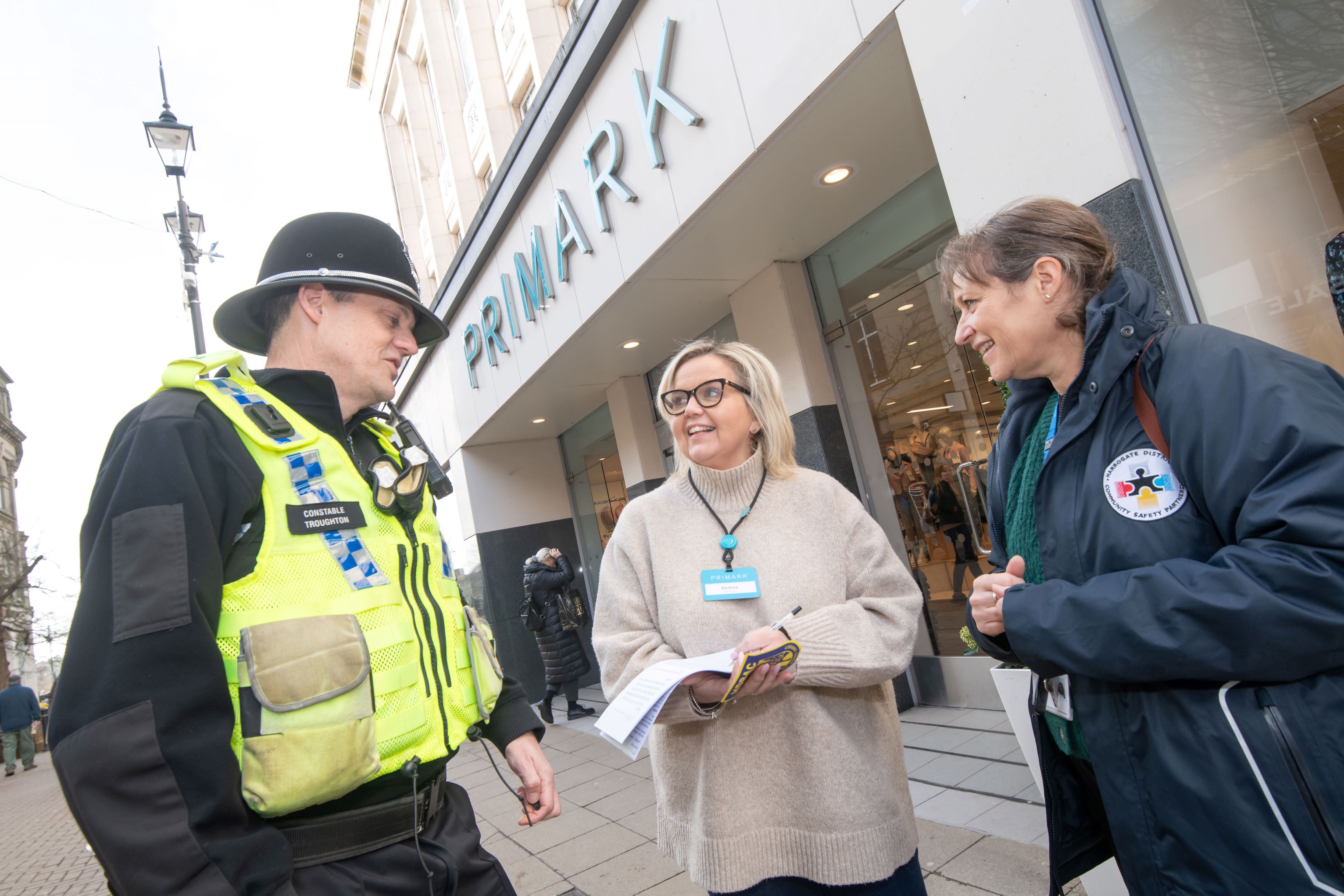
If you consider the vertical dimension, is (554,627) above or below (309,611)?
below

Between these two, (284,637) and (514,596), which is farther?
(514,596)

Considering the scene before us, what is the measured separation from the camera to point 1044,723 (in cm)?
168

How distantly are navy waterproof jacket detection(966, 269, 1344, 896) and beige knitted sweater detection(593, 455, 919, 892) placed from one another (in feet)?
1.63

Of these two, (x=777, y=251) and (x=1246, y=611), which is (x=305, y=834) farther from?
(x=777, y=251)

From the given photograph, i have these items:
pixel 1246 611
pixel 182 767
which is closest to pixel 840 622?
pixel 1246 611

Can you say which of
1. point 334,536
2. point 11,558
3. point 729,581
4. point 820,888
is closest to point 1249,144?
point 729,581

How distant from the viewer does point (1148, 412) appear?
1395mm

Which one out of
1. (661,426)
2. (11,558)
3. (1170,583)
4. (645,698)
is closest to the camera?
(1170,583)

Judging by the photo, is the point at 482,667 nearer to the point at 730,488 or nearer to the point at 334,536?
the point at 334,536

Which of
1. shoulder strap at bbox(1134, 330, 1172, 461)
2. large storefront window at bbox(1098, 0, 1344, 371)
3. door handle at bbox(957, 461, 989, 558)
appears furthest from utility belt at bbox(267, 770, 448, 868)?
door handle at bbox(957, 461, 989, 558)

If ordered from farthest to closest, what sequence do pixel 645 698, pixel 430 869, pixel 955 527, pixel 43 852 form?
1. pixel 43 852
2. pixel 955 527
3. pixel 645 698
4. pixel 430 869

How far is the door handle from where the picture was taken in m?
5.24

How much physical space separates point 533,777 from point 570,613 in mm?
6500

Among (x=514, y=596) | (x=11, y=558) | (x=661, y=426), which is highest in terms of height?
(x=11, y=558)
